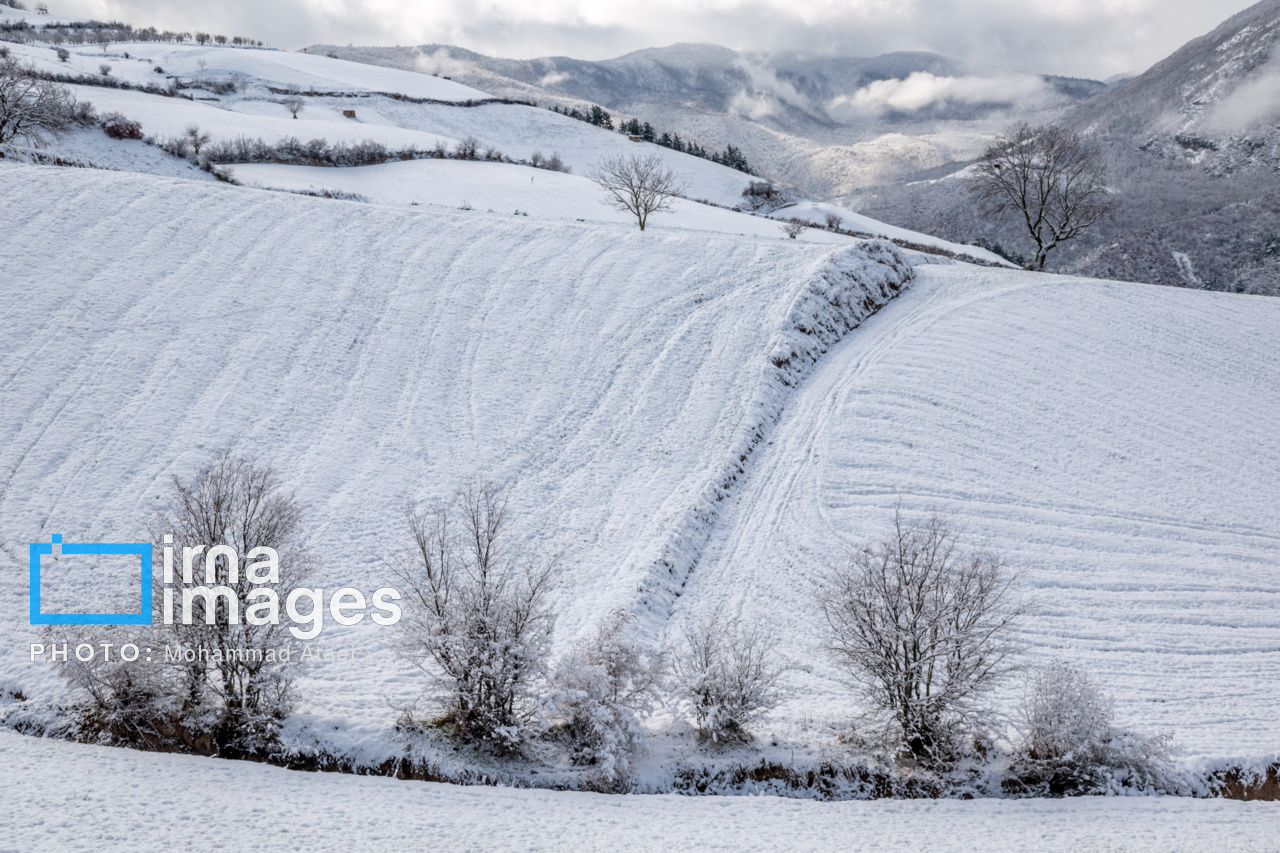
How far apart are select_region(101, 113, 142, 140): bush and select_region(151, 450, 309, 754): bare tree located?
5047 centimetres

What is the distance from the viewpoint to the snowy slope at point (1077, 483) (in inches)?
680

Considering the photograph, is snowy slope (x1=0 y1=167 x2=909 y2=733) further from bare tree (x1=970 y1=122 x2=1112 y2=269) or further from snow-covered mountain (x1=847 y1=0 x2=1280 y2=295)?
snow-covered mountain (x1=847 y1=0 x2=1280 y2=295)

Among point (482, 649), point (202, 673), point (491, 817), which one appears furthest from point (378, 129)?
point (491, 817)

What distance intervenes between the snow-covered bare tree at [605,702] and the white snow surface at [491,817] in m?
0.80

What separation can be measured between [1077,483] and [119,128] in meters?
64.3

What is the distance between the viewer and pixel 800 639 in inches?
694

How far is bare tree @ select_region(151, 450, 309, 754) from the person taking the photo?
44.8 ft

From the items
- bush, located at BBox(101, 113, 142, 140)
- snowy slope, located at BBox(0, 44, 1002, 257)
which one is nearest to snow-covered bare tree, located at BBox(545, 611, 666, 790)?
snowy slope, located at BBox(0, 44, 1002, 257)

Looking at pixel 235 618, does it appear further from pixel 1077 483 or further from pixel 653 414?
pixel 1077 483

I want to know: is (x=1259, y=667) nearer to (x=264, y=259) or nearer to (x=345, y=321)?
(x=345, y=321)

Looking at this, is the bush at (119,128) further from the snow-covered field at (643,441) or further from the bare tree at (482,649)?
the bare tree at (482,649)

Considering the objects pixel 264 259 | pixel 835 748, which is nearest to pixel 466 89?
pixel 264 259

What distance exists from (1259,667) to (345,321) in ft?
108

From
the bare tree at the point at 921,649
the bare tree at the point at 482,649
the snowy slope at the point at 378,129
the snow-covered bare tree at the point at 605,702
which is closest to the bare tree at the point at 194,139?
the snowy slope at the point at 378,129
